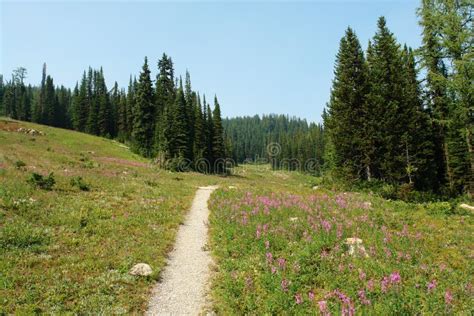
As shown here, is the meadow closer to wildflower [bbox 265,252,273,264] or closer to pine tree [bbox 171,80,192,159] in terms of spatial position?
wildflower [bbox 265,252,273,264]

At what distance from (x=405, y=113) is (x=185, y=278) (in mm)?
28808

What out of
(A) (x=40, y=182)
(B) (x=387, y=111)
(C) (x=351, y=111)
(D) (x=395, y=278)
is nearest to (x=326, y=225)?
(D) (x=395, y=278)

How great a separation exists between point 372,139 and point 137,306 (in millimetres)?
28911

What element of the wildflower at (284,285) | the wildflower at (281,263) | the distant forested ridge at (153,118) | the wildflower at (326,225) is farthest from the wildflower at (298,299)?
the distant forested ridge at (153,118)

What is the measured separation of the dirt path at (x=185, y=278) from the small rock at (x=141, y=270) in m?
0.59

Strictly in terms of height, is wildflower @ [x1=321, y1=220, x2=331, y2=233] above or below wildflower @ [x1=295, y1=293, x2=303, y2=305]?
above

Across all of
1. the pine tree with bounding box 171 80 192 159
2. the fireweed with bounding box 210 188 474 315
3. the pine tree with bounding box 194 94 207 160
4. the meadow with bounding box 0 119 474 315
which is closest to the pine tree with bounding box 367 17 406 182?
the meadow with bounding box 0 119 474 315

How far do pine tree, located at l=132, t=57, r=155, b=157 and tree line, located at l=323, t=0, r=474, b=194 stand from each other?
142ft

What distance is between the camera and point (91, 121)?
86.0 meters

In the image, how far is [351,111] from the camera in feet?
108

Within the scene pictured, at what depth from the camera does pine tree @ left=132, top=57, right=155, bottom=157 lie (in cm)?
6538

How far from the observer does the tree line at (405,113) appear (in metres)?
26.5

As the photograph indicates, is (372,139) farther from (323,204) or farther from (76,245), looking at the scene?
(76,245)

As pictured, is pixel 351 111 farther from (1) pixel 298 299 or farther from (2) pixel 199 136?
(2) pixel 199 136
